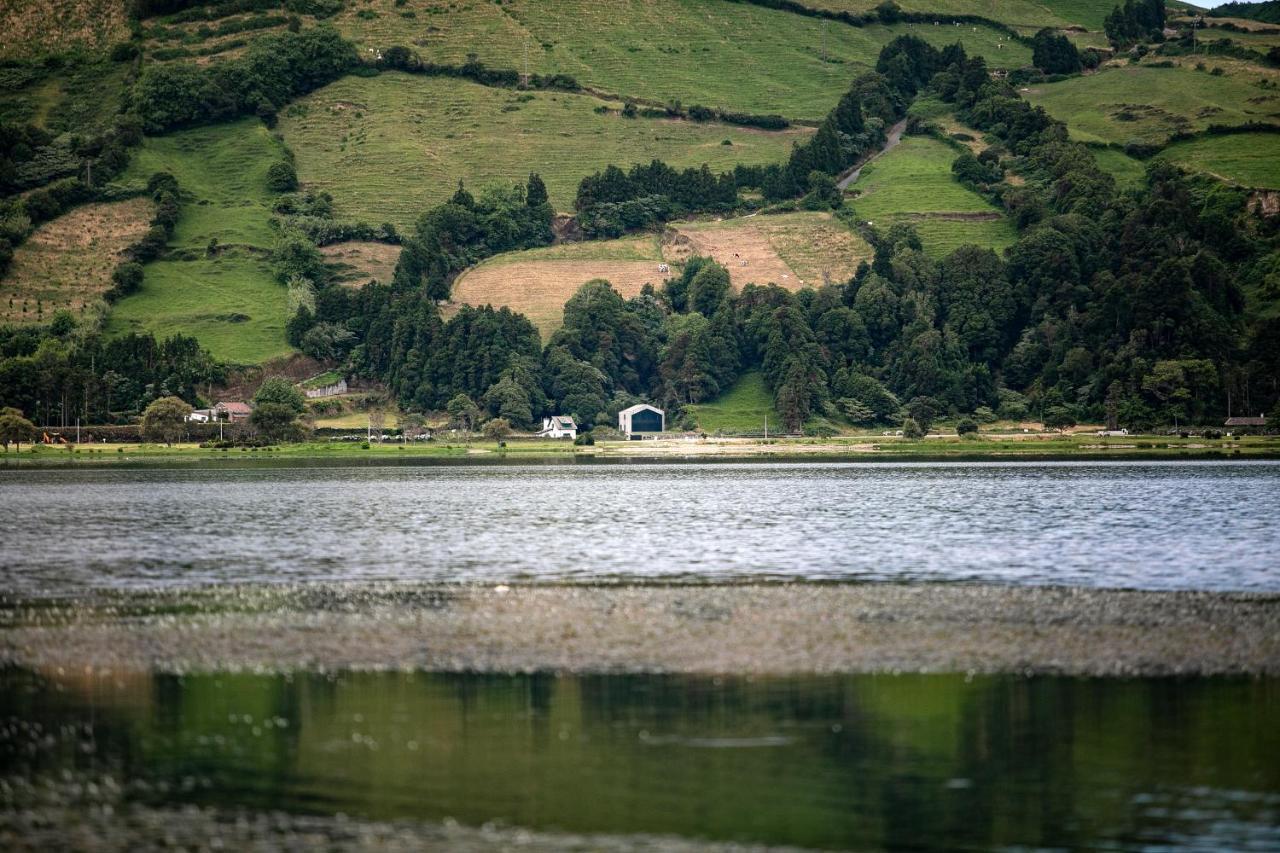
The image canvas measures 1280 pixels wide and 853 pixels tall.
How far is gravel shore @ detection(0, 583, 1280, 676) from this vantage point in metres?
36.7

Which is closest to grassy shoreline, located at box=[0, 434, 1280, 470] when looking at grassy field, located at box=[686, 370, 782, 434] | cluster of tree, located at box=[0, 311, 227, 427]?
cluster of tree, located at box=[0, 311, 227, 427]

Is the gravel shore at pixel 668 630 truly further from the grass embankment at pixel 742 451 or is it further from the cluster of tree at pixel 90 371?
the cluster of tree at pixel 90 371

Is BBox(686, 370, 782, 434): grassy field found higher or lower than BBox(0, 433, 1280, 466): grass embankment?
higher

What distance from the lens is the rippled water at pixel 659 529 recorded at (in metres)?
54.9

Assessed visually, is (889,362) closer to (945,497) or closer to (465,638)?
(945,497)

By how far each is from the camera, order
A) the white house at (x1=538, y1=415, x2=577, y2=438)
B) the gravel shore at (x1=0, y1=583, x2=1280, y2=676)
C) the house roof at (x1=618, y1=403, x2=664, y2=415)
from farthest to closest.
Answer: the house roof at (x1=618, y1=403, x2=664, y2=415) < the white house at (x1=538, y1=415, x2=577, y2=438) < the gravel shore at (x1=0, y1=583, x2=1280, y2=676)

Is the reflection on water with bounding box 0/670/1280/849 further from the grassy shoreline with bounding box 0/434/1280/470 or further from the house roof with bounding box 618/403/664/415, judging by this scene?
the house roof with bounding box 618/403/664/415

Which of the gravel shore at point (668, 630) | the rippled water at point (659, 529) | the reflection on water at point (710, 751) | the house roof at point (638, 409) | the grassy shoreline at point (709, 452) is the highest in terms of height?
the house roof at point (638, 409)

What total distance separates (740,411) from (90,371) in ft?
259

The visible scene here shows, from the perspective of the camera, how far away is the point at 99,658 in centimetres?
3822

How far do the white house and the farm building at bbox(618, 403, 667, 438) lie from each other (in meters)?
6.53

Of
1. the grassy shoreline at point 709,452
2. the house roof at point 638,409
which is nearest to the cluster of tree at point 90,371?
the grassy shoreline at point 709,452

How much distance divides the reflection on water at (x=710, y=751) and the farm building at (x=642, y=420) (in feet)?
505

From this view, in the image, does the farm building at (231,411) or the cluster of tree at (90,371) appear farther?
the farm building at (231,411)
